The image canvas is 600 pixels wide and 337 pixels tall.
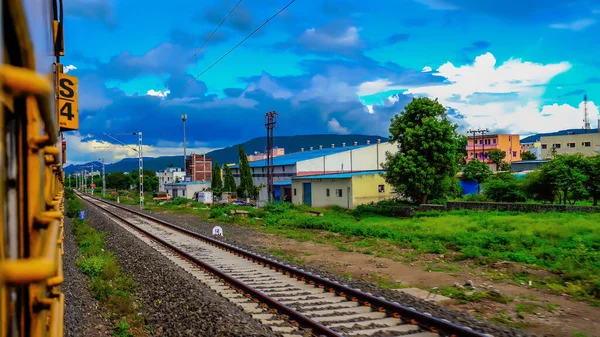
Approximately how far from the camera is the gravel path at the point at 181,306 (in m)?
7.71

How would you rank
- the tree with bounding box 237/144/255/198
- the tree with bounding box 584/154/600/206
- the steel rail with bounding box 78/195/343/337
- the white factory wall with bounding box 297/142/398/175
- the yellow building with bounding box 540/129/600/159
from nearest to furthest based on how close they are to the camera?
1. the steel rail with bounding box 78/195/343/337
2. the tree with bounding box 584/154/600/206
3. the white factory wall with bounding box 297/142/398/175
4. the tree with bounding box 237/144/255/198
5. the yellow building with bounding box 540/129/600/159

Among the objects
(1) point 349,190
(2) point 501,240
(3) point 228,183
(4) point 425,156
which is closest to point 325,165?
(3) point 228,183

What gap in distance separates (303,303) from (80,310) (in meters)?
4.70

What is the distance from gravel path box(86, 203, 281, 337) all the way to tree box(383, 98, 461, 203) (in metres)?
21.6

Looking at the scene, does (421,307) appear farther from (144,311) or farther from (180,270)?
(180,270)

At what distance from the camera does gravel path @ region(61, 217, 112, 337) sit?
8.19 metres

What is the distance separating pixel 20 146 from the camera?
64.0 inches

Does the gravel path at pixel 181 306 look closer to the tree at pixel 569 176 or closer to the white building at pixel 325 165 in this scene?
the tree at pixel 569 176

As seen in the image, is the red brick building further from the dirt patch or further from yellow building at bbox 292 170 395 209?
the dirt patch

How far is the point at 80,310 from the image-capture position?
31.0 ft

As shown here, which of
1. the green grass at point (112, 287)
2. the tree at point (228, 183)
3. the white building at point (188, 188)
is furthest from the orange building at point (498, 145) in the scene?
the green grass at point (112, 287)

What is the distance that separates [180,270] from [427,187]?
23570 millimetres

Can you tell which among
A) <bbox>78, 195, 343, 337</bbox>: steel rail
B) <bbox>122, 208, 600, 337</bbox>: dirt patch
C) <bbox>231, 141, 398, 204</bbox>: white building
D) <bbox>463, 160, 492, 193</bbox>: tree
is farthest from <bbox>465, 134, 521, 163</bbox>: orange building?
<bbox>78, 195, 343, 337</bbox>: steel rail

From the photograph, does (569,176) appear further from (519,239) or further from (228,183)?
(228,183)
